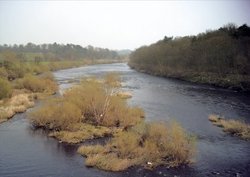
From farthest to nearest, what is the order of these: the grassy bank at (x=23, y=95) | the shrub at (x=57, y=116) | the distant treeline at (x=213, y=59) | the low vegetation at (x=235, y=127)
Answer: the distant treeline at (x=213, y=59)
the grassy bank at (x=23, y=95)
the shrub at (x=57, y=116)
the low vegetation at (x=235, y=127)

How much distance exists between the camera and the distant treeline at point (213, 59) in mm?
58022

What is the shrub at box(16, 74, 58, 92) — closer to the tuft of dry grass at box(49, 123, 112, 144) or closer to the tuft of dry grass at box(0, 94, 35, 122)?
the tuft of dry grass at box(0, 94, 35, 122)

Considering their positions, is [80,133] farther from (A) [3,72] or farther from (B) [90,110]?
(A) [3,72]

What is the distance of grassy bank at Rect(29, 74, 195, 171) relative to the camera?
66.6 feet

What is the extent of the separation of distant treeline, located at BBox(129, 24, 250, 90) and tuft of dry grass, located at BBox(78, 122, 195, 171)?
3567cm

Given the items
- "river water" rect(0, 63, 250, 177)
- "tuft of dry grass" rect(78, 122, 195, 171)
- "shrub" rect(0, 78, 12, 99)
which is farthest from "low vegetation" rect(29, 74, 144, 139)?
"shrub" rect(0, 78, 12, 99)

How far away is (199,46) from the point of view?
7331cm

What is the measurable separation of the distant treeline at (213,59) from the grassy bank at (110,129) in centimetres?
3169

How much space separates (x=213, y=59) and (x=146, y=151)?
49754mm

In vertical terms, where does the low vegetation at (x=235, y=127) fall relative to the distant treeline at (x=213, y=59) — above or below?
below

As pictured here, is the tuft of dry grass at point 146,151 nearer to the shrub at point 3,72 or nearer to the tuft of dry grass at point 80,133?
the tuft of dry grass at point 80,133

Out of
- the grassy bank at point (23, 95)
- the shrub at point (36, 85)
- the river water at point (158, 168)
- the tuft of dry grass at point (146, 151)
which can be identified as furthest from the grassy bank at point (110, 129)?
the shrub at point (36, 85)

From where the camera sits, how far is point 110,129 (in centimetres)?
2731

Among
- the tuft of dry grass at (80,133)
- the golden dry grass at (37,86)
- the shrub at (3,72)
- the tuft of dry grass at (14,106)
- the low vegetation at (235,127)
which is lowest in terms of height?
the low vegetation at (235,127)
